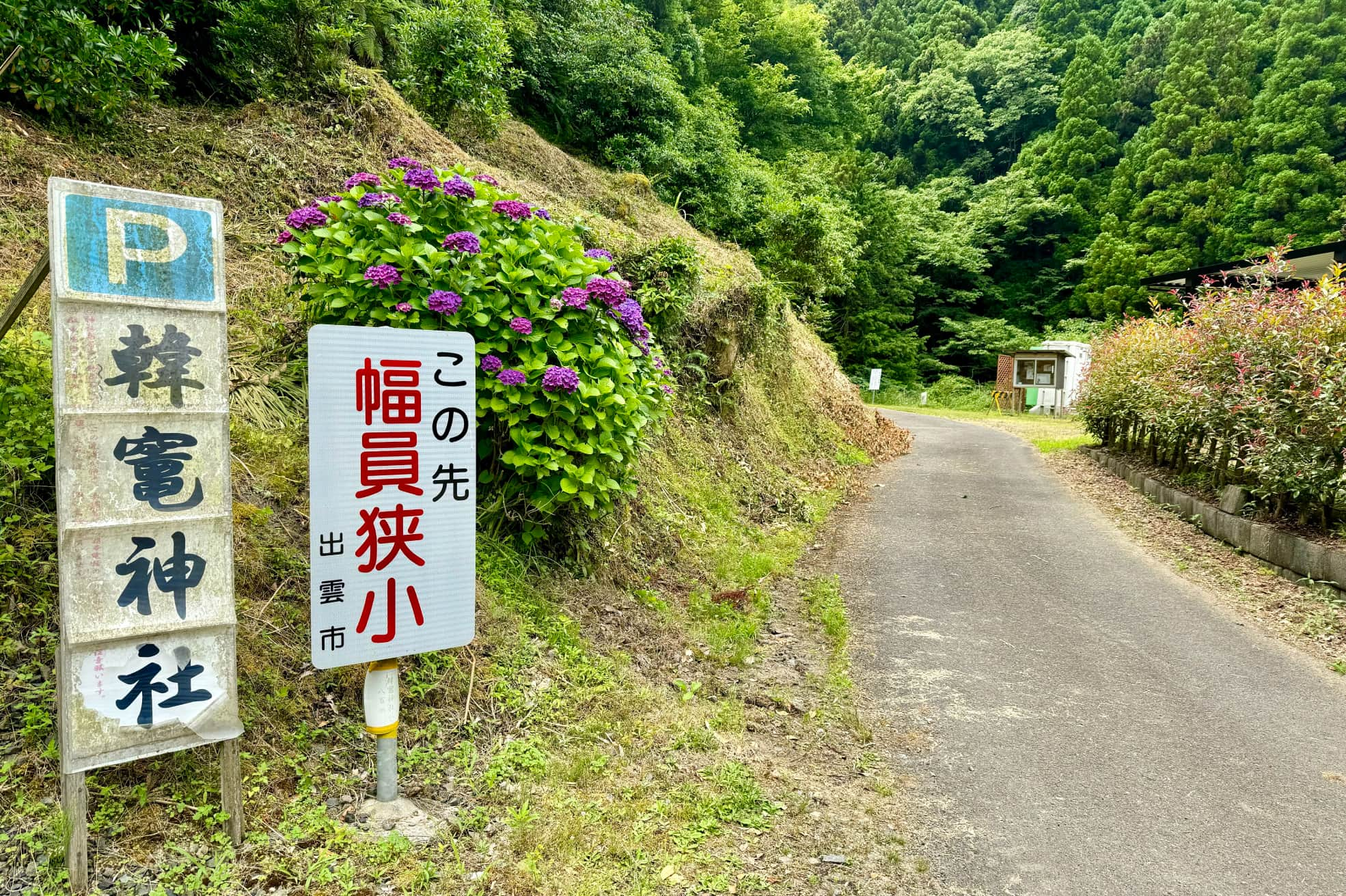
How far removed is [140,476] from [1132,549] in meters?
8.79

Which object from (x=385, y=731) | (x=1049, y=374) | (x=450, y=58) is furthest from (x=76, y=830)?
(x=1049, y=374)

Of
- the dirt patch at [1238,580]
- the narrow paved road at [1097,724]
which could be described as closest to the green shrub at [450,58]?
the narrow paved road at [1097,724]

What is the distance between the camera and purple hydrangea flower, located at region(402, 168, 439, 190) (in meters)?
4.14

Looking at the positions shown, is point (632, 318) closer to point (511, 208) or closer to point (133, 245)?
point (511, 208)

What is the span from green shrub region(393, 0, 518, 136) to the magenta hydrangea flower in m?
5.71

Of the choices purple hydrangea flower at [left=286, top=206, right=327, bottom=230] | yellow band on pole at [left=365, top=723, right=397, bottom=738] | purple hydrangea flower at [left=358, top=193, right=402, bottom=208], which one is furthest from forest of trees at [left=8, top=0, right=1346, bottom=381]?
yellow band on pole at [left=365, top=723, right=397, bottom=738]

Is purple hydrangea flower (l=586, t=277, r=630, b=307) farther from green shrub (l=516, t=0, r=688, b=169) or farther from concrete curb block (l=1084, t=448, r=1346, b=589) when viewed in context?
green shrub (l=516, t=0, r=688, b=169)

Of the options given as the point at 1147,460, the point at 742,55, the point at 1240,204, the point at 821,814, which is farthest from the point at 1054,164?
the point at 821,814

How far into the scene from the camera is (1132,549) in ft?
26.9

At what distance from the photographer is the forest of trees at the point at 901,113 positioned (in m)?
8.40

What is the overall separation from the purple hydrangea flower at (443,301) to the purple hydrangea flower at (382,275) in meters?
0.20

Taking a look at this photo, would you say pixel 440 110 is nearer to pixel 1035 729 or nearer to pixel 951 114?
pixel 1035 729

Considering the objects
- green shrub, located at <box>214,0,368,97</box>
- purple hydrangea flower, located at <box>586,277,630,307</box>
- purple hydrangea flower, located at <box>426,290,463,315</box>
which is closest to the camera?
purple hydrangea flower, located at <box>426,290,463,315</box>

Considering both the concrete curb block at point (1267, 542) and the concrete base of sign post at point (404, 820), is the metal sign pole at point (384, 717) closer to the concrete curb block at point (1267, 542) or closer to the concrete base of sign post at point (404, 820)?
the concrete base of sign post at point (404, 820)
